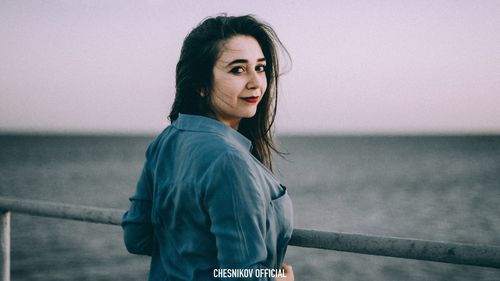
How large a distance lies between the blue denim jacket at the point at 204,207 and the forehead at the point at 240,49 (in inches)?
10.6

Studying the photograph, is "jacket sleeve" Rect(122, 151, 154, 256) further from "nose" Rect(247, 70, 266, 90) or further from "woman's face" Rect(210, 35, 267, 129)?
"nose" Rect(247, 70, 266, 90)

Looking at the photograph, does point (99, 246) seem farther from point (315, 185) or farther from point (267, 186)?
point (315, 185)

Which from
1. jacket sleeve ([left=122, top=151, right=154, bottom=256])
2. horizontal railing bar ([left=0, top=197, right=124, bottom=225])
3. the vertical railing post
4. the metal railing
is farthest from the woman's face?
the vertical railing post

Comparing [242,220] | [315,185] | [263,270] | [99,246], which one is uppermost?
[242,220]

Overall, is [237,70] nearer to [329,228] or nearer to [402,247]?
[402,247]

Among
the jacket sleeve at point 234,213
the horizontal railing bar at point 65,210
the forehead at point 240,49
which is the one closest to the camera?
the jacket sleeve at point 234,213

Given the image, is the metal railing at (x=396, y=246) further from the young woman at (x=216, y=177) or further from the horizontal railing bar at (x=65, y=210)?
the young woman at (x=216, y=177)

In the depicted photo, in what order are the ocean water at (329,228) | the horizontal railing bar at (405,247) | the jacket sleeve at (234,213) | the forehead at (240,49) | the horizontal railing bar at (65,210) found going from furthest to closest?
the ocean water at (329,228), the horizontal railing bar at (65,210), the forehead at (240,49), the horizontal railing bar at (405,247), the jacket sleeve at (234,213)

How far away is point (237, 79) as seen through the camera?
164 centimetres

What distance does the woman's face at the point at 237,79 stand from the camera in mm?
1631

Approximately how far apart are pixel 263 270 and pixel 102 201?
24.1 meters

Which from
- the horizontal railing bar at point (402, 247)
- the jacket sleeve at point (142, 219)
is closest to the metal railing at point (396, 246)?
the horizontal railing bar at point (402, 247)

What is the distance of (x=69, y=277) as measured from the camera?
10461 millimetres

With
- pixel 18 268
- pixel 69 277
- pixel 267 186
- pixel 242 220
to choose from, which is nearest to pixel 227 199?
pixel 242 220
